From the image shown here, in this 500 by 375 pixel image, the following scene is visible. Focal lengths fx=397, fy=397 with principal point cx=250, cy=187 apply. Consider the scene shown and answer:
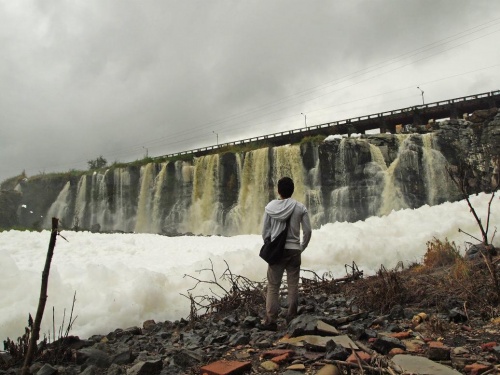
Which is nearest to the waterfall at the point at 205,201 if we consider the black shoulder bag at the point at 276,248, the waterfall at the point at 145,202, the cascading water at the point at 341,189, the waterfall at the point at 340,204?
the waterfall at the point at 145,202

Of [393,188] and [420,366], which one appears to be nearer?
[420,366]

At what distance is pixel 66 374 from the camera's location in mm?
3395

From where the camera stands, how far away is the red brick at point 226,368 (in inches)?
112

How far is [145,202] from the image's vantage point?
117 feet

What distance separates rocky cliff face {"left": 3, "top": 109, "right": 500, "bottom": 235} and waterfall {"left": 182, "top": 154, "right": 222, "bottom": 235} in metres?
0.08

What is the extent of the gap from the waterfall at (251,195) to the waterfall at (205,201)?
1461 millimetres

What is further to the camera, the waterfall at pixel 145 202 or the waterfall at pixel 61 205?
the waterfall at pixel 61 205

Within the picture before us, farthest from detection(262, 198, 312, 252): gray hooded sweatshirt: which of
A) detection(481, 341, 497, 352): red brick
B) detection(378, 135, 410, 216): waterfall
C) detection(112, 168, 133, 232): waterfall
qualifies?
detection(112, 168, 133, 232): waterfall

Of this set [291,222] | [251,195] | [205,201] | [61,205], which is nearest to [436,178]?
[251,195]

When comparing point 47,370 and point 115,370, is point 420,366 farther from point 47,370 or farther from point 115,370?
point 47,370

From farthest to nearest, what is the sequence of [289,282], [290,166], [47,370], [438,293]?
[290,166] < [438,293] < [289,282] < [47,370]

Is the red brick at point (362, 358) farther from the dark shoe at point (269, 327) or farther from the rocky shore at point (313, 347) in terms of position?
the dark shoe at point (269, 327)

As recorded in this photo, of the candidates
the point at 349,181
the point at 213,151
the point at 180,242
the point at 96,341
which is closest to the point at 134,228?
the point at 213,151

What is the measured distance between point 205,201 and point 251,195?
4336 millimetres
